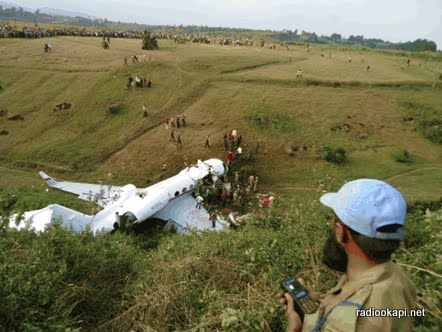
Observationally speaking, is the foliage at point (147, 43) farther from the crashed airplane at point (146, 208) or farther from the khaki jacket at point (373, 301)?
the khaki jacket at point (373, 301)

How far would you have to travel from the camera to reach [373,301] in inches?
110

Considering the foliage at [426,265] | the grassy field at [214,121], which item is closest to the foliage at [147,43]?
the grassy field at [214,121]

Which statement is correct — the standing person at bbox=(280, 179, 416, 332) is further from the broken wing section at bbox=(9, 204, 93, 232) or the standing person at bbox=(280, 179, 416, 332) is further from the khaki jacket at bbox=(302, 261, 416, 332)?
the broken wing section at bbox=(9, 204, 93, 232)

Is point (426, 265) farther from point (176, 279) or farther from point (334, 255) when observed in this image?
point (176, 279)

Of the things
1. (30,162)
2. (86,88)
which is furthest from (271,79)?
(30,162)

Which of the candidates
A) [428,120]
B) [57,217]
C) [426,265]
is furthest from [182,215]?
[428,120]

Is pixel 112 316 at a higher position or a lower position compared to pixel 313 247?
lower

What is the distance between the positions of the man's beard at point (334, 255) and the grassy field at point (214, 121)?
467cm

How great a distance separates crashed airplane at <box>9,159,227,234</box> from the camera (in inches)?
693

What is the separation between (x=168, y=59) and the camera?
4494 centimetres

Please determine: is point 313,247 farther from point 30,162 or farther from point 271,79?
point 271,79

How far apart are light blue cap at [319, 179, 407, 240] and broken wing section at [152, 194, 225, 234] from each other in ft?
56.6

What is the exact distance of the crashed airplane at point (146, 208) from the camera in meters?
17.6

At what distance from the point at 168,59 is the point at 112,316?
4170cm
